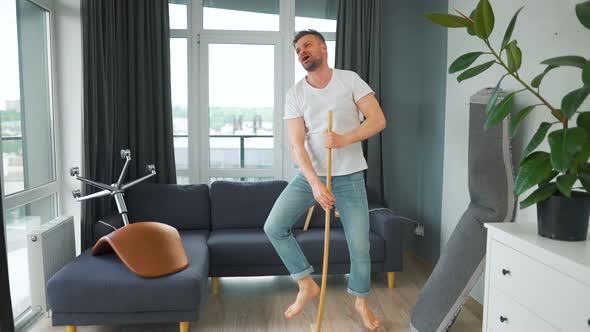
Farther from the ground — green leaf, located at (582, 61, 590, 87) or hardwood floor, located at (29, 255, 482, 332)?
green leaf, located at (582, 61, 590, 87)

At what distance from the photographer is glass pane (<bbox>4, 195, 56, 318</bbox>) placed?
297cm

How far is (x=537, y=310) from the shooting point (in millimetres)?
1796

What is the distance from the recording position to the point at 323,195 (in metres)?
2.41

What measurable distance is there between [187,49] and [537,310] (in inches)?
134

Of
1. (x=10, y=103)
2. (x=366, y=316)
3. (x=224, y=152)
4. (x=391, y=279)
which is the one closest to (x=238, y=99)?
(x=224, y=152)

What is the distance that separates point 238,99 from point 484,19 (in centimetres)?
269

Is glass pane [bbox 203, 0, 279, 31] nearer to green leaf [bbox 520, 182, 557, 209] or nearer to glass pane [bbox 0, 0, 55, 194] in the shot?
glass pane [bbox 0, 0, 55, 194]

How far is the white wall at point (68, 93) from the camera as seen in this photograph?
140 inches

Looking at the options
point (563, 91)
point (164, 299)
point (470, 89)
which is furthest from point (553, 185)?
point (164, 299)

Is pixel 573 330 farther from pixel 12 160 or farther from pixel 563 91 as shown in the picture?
pixel 12 160

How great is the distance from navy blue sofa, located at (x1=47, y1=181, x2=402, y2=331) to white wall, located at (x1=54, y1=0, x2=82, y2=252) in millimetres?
438

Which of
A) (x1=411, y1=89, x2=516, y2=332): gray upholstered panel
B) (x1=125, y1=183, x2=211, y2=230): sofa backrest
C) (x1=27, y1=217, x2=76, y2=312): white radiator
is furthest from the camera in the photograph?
(x1=125, y1=183, x2=211, y2=230): sofa backrest

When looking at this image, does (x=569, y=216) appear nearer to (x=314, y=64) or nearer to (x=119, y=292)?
(x=314, y=64)

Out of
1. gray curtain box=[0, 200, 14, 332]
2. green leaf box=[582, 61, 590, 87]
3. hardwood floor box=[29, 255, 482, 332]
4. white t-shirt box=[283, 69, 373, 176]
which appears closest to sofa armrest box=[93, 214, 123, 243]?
hardwood floor box=[29, 255, 482, 332]
